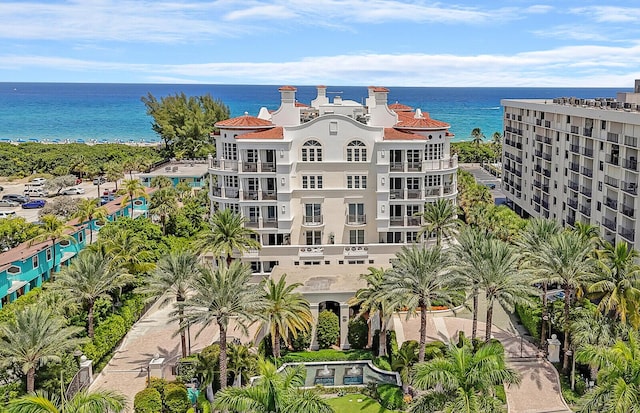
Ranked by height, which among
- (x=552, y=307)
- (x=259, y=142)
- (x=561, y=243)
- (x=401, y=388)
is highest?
(x=259, y=142)

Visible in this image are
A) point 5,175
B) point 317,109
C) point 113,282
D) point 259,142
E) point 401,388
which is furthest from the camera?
point 5,175

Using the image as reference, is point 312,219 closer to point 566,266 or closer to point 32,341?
point 566,266

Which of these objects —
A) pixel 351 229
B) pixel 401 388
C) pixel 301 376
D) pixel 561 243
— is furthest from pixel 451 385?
pixel 351 229

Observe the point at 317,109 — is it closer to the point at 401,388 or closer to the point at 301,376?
the point at 401,388

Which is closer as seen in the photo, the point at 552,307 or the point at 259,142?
the point at 552,307

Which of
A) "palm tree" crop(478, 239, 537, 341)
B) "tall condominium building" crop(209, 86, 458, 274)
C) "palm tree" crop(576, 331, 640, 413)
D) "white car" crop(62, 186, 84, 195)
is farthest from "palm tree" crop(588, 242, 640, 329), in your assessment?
"white car" crop(62, 186, 84, 195)

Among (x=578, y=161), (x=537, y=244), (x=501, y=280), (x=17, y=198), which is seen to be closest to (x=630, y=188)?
(x=578, y=161)

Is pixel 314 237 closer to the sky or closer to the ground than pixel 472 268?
closer to the ground

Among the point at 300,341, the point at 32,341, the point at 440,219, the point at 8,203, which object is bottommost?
the point at 300,341
